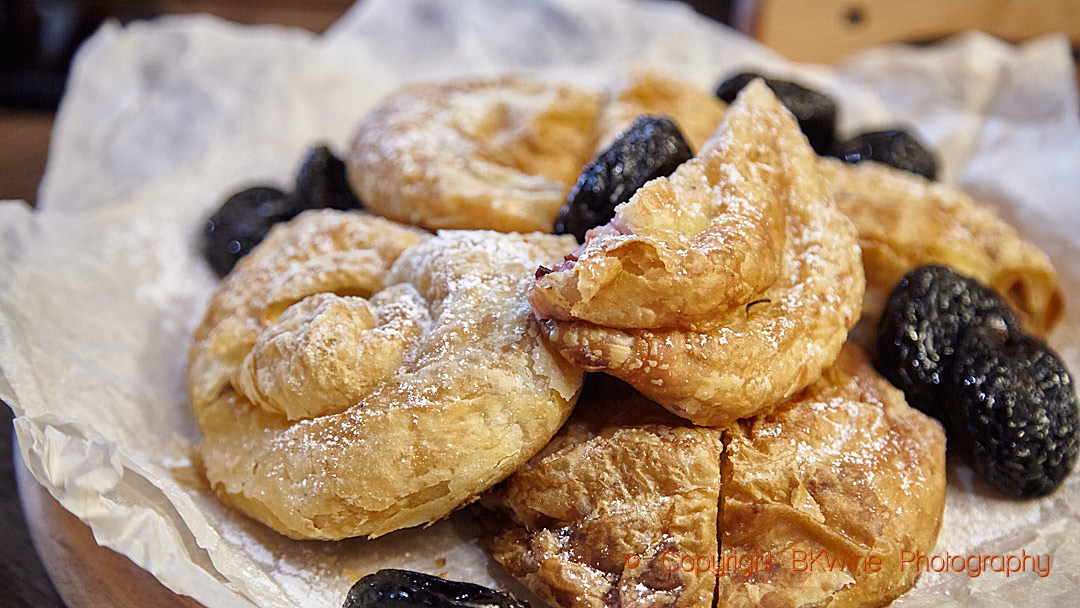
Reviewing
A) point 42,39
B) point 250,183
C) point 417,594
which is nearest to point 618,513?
point 417,594

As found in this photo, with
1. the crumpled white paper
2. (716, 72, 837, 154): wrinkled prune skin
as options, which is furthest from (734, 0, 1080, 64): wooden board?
(716, 72, 837, 154): wrinkled prune skin

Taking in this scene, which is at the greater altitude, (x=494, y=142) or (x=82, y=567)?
(x=494, y=142)

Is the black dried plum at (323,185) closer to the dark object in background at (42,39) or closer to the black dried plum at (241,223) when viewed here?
the black dried plum at (241,223)

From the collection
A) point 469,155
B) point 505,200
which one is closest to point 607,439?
point 505,200

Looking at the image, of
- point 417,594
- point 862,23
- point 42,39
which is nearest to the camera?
point 417,594

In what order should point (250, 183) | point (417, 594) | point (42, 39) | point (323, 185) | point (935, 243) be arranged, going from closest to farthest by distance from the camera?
point (417, 594), point (935, 243), point (323, 185), point (250, 183), point (42, 39)

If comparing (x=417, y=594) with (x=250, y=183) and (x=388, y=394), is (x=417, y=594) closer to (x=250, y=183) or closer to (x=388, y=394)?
(x=388, y=394)

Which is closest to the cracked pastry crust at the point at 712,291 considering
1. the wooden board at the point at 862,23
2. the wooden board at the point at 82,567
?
the wooden board at the point at 82,567
